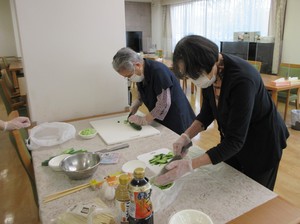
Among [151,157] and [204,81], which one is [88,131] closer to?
[151,157]

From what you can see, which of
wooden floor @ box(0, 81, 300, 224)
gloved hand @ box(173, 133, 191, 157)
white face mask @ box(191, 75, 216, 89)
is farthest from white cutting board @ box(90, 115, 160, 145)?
wooden floor @ box(0, 81, 300, 224)

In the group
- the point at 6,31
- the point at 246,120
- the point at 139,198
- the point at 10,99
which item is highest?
the point at 6,31

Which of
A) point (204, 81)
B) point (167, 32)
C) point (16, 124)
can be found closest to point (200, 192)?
point (204, 81)

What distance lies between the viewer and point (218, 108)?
112cm

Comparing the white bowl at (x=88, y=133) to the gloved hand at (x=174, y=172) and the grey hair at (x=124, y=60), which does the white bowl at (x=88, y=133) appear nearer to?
the grey hair at (x=124, y=60)

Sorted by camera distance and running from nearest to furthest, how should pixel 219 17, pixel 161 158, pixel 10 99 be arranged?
pixel 161 158, pixel 10 99, pixel 219 17

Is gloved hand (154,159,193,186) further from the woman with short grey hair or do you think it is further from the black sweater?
the woman with short grey hair

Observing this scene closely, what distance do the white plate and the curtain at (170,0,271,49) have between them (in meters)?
5.11

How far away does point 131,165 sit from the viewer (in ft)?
3.75

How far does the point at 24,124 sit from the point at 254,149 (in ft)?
4.01

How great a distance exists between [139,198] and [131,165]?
495 millimetres

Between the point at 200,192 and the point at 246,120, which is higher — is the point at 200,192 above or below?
below

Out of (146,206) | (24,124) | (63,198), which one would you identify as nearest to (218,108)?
(146,206)

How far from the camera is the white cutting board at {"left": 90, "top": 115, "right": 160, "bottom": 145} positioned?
1475 millimetres
